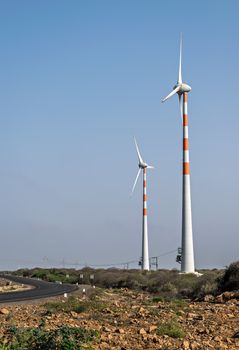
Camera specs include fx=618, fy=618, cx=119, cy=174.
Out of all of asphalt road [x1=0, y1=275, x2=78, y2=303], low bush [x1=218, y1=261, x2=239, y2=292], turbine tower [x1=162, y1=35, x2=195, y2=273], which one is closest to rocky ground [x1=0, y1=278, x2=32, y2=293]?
asphalt road [x1=0, y1=275, x2=78, y2=303]

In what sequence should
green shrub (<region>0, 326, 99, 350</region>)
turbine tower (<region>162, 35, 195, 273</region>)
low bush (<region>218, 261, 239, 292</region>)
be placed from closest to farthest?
1. green shrub (<region>0, 326, 99, 350</region>)
2. low bush (<region>218, 261, 239, 292</region>)
3. turbine tower (<region>162, 35, 195, 273</region>)

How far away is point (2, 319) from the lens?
83.1 ft

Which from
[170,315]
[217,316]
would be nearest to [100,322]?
[170,315]

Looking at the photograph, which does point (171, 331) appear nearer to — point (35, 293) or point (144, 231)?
point (35, 293)

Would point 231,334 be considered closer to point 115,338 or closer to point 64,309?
point 115,338

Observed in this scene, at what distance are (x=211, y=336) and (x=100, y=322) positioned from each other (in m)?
4.65

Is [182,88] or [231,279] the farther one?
[182,88]

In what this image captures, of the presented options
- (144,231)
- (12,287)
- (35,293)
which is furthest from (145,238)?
(35,293)

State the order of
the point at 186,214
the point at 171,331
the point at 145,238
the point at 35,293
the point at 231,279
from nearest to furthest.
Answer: the point at 171,331
the point at 231,279
the point at 35,293
the point at 186,214
the point at 145,238

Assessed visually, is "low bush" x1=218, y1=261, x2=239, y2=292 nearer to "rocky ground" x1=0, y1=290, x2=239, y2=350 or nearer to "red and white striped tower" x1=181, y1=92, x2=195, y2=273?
"rocky ground" x1=0, y1=290, x2=239, y2=350

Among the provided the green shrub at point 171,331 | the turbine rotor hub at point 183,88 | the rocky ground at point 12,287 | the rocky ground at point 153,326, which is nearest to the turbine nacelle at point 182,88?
the turbine rotor hub at point 183,88

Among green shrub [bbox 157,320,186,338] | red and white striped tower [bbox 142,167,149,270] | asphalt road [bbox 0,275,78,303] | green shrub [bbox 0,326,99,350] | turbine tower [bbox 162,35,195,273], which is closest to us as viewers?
green shrub [bbox 0,326,99,350]

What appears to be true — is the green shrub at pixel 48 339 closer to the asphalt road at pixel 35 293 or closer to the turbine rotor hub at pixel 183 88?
the asphalt road at pixel 35 293

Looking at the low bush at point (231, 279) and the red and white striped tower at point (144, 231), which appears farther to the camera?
the red and white striped tower at point (144, 231)
